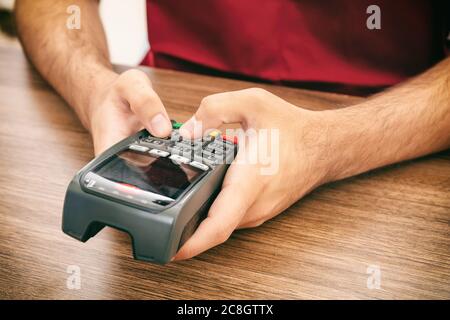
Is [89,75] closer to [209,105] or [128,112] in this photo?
[128,112]

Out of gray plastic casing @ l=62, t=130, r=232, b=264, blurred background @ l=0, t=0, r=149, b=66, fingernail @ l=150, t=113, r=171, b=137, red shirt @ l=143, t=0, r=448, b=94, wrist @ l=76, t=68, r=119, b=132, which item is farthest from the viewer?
blurred background @ l=0, t=0, r=149, b=66

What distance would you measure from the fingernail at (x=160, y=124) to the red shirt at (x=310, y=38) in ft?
1.60

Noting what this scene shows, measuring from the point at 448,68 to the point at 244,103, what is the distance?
0.39 meters

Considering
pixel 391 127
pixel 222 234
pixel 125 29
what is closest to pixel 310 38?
pixel 391 127

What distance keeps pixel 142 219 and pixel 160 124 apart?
0.43 ft

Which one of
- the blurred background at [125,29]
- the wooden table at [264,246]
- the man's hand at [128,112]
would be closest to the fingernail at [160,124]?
the man's hand at [128,112]

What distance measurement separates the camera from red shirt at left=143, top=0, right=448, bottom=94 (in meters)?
0.82

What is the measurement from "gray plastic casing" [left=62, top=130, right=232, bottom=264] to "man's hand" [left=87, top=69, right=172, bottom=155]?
0.08 m

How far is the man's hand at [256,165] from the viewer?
0.37 meters

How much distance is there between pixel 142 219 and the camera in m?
0.32

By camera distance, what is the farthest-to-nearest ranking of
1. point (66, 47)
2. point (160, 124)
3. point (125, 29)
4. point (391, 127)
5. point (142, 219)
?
point (125, 29), point (66, 47), point (391, 127), point (160, 124), point (142, 219)

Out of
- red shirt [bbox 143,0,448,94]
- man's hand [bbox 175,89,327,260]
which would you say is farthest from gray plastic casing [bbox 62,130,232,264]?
red shirt [bbox 143,0,448,94]

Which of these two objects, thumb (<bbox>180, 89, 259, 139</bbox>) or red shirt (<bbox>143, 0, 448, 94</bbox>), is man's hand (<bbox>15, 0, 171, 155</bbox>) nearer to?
thumb (<bbox>180, 89, 259, 139</bbox>)

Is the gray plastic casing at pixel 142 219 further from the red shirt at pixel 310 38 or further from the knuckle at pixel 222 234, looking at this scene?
the red shirt at pixel 310 38
